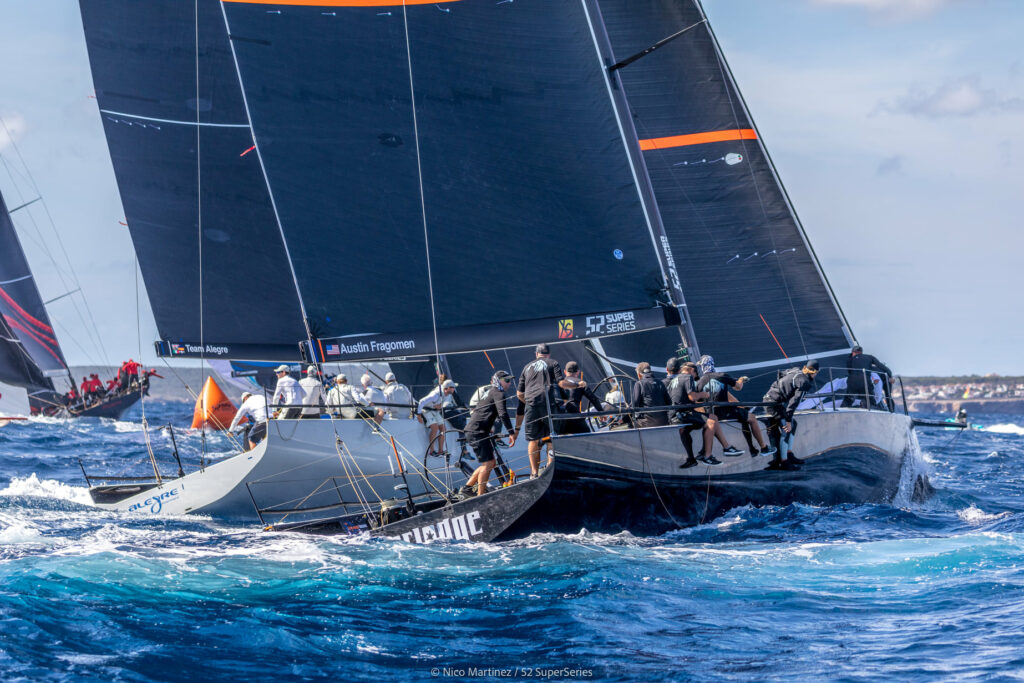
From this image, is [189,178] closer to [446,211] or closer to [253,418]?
[253,418]

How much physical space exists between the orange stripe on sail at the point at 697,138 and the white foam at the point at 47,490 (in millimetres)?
9300

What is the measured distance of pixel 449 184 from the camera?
489 inches

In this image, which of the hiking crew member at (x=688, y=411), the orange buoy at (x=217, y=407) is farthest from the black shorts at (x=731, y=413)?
the orange buoy at (x=217, y=407)

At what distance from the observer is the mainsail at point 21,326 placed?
123ft

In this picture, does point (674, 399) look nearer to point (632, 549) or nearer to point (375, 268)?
point (632, 549)

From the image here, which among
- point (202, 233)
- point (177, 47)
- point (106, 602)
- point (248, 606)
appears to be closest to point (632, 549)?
point (248, 606)

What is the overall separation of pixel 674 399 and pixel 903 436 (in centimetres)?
436

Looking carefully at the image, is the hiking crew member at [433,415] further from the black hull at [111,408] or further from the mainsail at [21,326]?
the black hull at [111,408]

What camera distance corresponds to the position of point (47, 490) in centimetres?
1460

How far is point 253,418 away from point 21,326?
85.5ft

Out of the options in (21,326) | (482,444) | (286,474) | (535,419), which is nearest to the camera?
(535,419)

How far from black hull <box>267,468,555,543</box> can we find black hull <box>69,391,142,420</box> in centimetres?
3371

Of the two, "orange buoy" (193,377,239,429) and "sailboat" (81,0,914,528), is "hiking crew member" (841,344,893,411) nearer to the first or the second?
"sailboat" (81,0,914,528)

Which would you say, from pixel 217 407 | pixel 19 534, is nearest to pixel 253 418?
pixel 19 534
